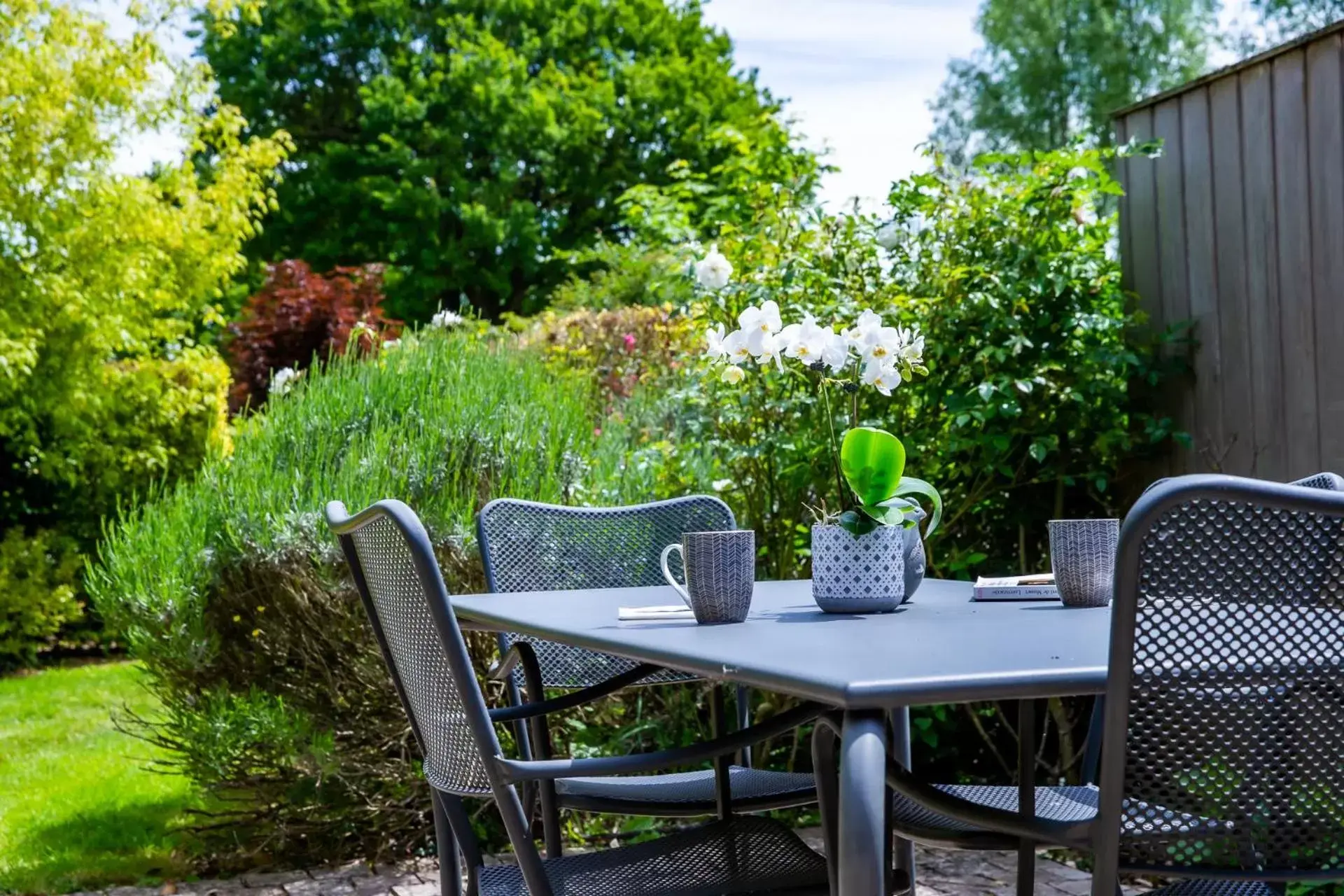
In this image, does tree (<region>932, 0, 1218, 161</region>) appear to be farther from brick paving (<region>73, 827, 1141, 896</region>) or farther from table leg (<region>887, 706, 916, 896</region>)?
table leg (<region>887, 706, 916, 896</region>)

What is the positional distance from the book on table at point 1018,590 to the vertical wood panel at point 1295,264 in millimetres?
1613

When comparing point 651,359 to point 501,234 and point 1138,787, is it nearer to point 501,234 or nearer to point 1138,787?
point 1138,787

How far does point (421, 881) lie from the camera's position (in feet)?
12.5

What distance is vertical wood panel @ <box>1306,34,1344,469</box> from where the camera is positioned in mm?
3402

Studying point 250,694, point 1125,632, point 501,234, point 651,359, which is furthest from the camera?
point 501,234

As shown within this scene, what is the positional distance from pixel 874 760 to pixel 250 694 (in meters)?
3.04

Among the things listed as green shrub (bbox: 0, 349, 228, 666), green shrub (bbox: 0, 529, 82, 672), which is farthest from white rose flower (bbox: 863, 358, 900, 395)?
green shrub (bbox: 0, 529, 82, 672)

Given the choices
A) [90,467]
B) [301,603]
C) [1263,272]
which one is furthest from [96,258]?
[1263,272]

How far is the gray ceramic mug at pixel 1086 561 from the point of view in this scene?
206cm

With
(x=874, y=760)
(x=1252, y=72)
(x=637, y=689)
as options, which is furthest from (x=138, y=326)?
(x=874, y=760)

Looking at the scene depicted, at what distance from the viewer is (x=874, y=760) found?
1.29m

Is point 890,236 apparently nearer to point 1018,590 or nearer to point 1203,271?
point 1203,271

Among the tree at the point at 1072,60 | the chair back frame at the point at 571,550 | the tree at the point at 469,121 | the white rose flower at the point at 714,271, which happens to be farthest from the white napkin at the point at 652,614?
the tree at the point at 1072,60

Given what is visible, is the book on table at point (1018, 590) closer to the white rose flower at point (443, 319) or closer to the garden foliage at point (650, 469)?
the garden foliage at point (650, 469)
